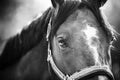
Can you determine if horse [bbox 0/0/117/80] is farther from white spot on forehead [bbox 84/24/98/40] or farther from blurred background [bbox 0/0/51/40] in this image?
blurred background [bbox 0/0/51/40]

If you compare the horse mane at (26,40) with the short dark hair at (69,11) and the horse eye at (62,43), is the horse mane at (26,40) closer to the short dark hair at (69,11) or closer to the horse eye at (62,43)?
the short dark hair at (69,11)

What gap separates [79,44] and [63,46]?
202mm

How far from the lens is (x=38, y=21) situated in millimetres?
2824

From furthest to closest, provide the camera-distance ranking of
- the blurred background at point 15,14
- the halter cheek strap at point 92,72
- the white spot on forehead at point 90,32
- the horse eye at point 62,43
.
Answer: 1. the blurred background at point 15,14
2. the horse eye at point 62,43
3. the white spot on forehead at point 90,32
4. the halter cheek strap at point 92,72

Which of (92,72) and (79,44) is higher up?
(79,44)

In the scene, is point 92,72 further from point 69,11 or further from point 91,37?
point 69,11

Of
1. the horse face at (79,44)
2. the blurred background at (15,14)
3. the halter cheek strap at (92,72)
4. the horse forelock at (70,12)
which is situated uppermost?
the blurred background at (15,14)

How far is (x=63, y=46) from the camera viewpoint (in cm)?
248

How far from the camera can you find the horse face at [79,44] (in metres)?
2.28

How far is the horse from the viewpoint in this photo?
2.29 m

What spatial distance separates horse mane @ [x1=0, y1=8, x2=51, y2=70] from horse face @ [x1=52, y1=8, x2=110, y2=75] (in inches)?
10.3

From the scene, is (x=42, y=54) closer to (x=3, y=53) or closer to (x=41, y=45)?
(x=41, y=45)

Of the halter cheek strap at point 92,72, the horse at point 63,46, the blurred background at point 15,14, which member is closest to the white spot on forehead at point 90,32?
the horse at point 63,46

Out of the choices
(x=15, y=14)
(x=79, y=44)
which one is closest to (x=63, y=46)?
(x=79, y=44)
